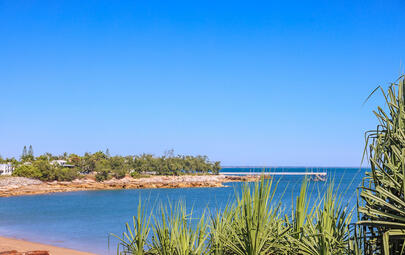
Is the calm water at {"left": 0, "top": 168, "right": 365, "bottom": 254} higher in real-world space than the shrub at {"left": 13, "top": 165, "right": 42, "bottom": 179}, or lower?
lower

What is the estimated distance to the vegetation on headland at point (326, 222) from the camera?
109 inches

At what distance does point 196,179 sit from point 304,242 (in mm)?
81466

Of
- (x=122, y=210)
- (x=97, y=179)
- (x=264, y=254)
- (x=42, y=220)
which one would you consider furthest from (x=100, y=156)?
(x=264, y=254)

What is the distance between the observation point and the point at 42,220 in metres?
31.4

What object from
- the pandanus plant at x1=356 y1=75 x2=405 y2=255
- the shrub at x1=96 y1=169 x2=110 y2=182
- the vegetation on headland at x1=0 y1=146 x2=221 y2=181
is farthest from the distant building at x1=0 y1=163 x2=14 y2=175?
the pandanus plant at x1=356 y1=75 x2=405 y2=255

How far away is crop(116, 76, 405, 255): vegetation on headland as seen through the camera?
9.08 feet

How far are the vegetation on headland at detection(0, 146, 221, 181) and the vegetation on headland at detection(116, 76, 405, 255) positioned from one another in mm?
69367

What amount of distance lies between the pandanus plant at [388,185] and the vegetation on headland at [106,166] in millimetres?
71751

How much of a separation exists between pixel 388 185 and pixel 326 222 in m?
1.55

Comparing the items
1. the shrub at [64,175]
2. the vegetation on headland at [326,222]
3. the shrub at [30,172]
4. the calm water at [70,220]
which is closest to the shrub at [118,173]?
the shrub at [64,175]

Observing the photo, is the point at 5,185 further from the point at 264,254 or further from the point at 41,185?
the point at 264,254

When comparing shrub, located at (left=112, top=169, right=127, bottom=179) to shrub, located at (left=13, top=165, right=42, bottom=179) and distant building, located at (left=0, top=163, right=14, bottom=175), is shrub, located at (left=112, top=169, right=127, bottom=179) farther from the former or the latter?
distant building, located at (left=0, top=163, right=14, bottom=175)

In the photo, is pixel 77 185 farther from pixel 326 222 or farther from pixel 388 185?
pixel 388 185

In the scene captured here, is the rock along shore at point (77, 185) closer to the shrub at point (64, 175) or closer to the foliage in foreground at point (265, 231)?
the shrub at point (64, 175)
